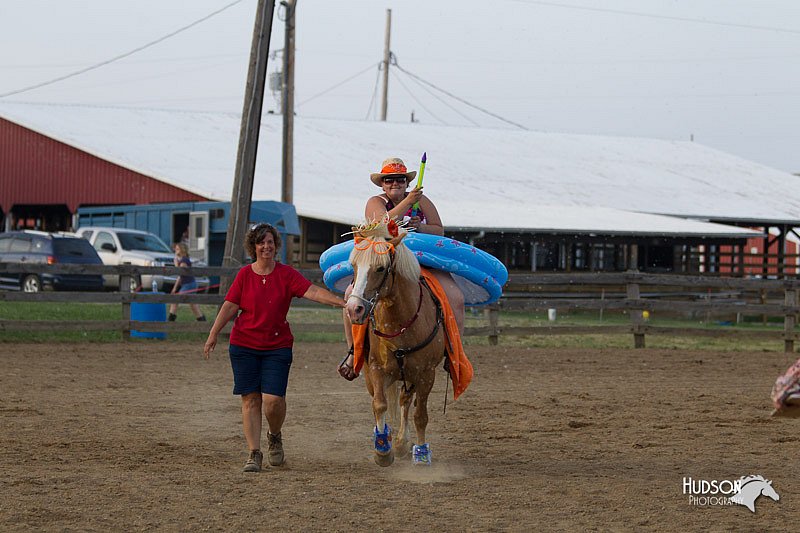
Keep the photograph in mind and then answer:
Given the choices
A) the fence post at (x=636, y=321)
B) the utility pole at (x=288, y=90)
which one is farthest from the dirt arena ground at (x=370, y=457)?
the utility pole at (x=288, y=90)

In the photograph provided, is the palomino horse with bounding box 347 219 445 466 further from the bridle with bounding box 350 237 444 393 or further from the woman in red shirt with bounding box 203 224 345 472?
Result: the woman in red shirt with bounding box 203 224 345 472

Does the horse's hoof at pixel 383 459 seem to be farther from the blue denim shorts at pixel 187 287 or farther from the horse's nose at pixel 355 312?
the blue denim shorts at pixel 187 287

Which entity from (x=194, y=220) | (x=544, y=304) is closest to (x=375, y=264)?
(x=544, y=304)

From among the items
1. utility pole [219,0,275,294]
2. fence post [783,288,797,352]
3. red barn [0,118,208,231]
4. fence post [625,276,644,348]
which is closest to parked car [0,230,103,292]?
red barn [0,118,208,231]

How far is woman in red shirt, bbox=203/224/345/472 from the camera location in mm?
7336

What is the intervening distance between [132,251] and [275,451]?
19850 millimetres

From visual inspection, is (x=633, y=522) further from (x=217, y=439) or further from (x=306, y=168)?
(x=306, y=168)

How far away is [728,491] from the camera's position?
6719 millimetres

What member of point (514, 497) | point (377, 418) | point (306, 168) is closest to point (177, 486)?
point (377, 418)

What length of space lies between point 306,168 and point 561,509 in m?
29.4

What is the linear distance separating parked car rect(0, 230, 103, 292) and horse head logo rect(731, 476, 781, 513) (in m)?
19.3

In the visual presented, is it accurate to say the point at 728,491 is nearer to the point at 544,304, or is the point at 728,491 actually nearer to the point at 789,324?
the point at 544,304

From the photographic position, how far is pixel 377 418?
7355mm

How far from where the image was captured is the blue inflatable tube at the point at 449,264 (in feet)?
26.1
